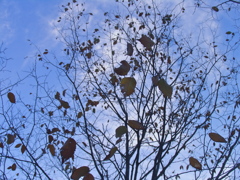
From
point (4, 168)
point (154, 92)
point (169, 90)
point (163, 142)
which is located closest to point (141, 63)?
point (154, 92)

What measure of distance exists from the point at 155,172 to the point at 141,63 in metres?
1.82

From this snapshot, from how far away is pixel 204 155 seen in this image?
12.8ft

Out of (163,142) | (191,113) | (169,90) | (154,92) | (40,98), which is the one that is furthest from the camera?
(40,98)

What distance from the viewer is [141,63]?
405 centimetres

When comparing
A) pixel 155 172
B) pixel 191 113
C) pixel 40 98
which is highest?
pixel 40 98

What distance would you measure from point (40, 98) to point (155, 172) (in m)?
2.49

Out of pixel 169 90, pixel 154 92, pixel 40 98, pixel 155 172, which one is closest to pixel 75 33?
pixel 40 98

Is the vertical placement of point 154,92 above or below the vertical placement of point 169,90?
above

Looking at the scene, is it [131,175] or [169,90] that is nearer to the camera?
[169,90]

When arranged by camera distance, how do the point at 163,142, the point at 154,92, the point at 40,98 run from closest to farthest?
the point at 163,142 → the point at 154,92 → the point at 40,98

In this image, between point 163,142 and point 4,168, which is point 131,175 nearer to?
point 163,142

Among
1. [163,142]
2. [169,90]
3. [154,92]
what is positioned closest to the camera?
[169,90]

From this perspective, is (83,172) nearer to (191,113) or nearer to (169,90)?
(169,90)

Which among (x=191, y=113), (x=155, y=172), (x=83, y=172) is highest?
(x=191, y=113)
